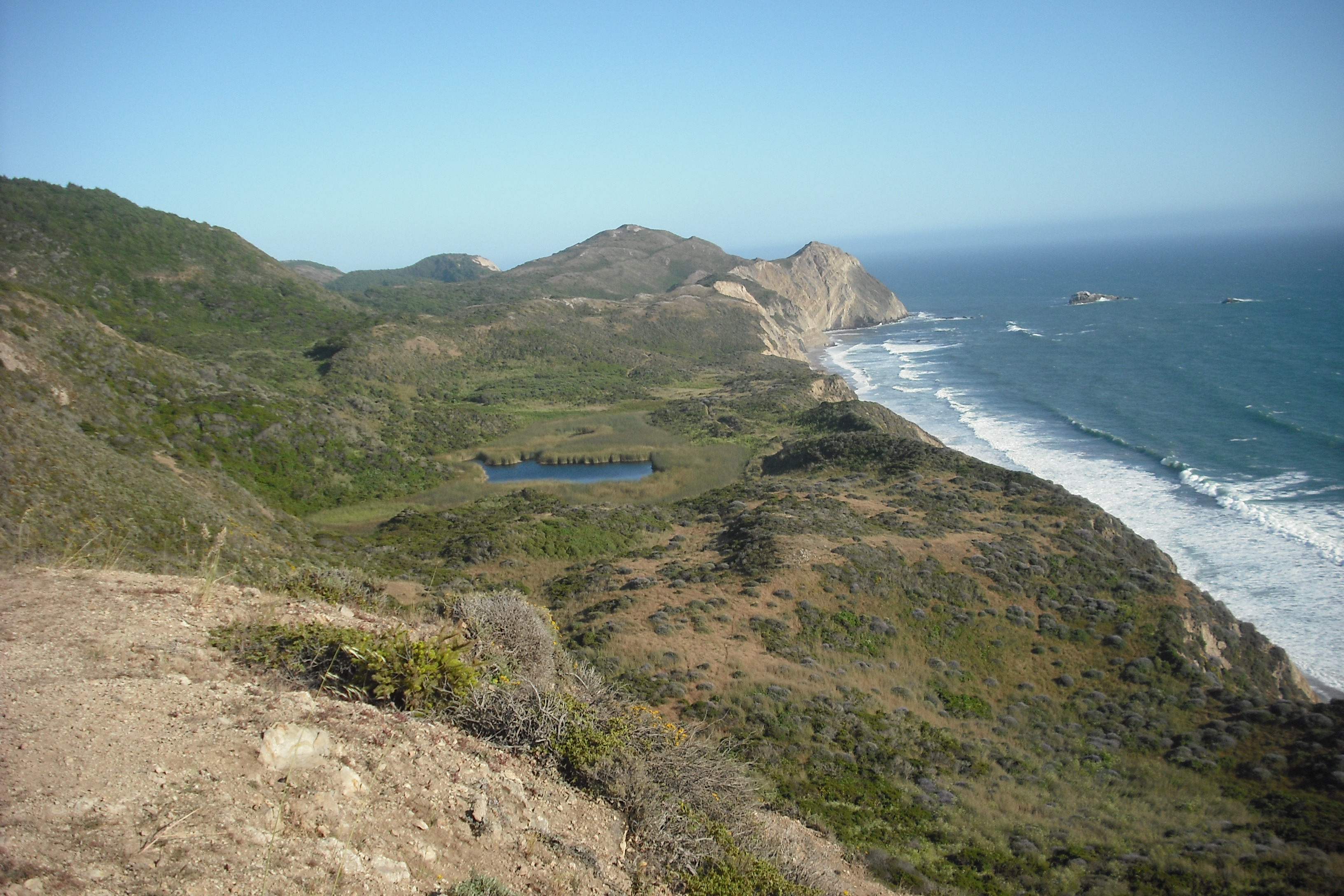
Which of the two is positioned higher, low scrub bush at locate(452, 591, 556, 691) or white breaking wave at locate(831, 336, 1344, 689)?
low scrub bush at locate(452, 591, 556, 691)

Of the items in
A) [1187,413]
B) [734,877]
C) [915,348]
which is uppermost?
[734,877]

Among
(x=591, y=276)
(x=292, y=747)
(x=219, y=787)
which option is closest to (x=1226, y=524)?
(x=292, y=747)

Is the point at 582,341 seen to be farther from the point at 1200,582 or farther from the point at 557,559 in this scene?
the point at 1200,582

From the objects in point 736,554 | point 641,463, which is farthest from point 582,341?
point 736,554

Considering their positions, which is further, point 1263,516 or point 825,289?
point 825,289

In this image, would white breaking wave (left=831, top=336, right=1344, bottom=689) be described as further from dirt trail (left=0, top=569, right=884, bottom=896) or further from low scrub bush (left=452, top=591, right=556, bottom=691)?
dirt trail (left=0, top=569, right=884, bottom=896)

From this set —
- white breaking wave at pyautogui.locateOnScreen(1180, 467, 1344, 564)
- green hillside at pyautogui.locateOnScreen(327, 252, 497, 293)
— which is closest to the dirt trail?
white breaking wave at pyautogui.locateOnScreen(1180, 467, 1344, 564)

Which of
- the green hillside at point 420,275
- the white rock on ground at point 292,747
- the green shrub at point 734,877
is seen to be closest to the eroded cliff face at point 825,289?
the green hillside at point 420,275

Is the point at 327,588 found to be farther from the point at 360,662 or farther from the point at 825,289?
the point at 825,289
